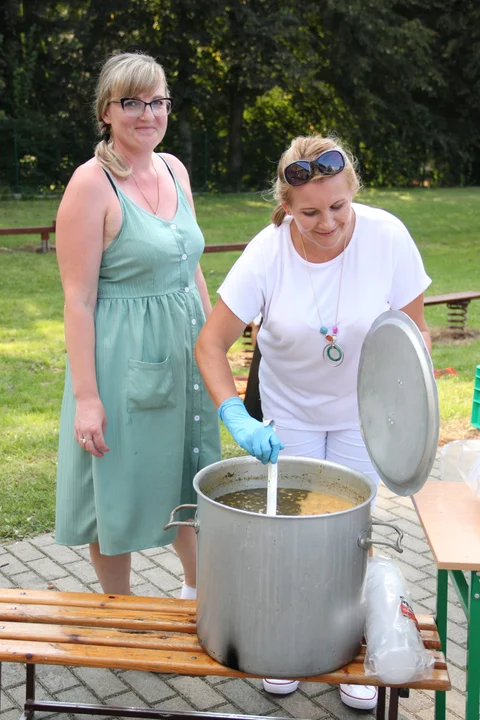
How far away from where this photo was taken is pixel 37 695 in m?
3.00

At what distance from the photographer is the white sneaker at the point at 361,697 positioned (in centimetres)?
289

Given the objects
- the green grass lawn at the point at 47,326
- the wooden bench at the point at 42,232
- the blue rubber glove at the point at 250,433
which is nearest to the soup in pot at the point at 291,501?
the blue rubber glove at the point at 250,433

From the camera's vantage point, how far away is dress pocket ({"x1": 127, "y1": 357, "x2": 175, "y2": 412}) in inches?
109

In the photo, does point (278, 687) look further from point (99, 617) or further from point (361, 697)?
point (99, 617)

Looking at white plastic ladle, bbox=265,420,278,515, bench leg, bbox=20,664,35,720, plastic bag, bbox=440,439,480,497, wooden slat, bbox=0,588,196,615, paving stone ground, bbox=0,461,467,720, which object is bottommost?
paving stone ground, bbox=0,461,467,720

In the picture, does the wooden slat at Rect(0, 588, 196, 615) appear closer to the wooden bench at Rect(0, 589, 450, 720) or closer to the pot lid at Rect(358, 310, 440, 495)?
the wooden bench at Rect(0, 589, 450, 720)

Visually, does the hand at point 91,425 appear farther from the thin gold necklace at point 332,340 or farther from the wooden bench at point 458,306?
the wooden bench at point 458,306

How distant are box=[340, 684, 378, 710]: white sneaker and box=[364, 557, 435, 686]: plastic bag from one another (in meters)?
0.77

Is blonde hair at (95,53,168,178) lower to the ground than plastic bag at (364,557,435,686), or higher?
higher

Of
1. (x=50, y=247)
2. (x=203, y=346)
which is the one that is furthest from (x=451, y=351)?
(x=50, y=247)

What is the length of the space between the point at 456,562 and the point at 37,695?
1612 millimetres

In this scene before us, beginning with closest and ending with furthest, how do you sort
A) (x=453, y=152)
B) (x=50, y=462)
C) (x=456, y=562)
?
(x=456, y=562) < (x=50, y=462) < (x=453, y=152)

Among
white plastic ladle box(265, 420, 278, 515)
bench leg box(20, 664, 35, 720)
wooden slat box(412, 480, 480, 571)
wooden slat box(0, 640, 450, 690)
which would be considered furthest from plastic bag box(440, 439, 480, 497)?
bench leg box(20, 664, 35, 720)

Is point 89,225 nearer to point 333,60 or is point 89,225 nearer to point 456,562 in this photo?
point 456,562
